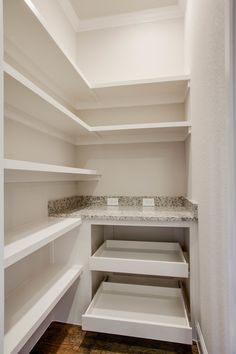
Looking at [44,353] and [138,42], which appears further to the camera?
[138,42]

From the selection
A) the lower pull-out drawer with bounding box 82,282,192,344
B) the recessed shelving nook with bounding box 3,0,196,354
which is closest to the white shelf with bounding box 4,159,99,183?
the recessed shelving nook with bounding box 3,0,196,354

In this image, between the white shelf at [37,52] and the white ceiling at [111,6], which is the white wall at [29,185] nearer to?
the white shelf at [37,52]

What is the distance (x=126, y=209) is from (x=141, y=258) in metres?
0.40

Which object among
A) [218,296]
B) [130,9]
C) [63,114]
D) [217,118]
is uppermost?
[130,9]

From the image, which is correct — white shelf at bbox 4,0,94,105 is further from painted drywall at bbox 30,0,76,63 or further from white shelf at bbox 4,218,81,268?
white shelf at bbox 4,218,81,268

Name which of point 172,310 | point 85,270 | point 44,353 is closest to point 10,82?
point 85,270

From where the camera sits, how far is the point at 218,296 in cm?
89

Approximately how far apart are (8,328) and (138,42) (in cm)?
234

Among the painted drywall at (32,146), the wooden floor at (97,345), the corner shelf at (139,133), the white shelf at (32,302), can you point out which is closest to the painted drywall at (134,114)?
the corner shelf at (139,133)

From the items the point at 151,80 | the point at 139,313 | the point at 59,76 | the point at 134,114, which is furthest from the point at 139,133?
the point at 139,313

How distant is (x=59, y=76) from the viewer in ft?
Result: 5.23

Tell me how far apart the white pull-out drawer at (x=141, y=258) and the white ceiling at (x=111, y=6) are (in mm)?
2091

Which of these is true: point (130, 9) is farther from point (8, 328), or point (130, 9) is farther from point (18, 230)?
point (8, 328)

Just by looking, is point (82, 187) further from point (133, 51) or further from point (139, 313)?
point (133, 51)
